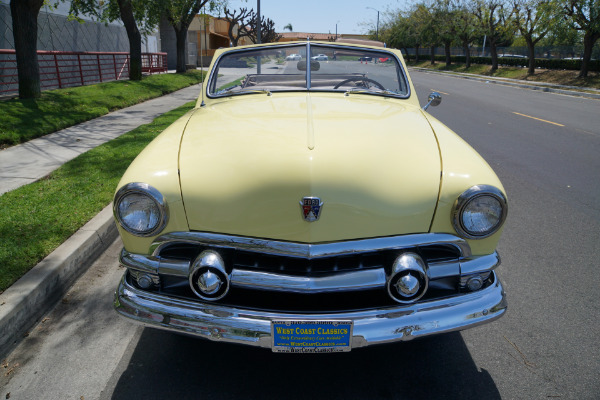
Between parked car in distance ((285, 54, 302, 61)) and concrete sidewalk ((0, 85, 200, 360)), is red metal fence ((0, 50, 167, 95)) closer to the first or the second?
concrete sidewalk ((0, 85, 200, 360))

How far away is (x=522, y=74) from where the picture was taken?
106 feet

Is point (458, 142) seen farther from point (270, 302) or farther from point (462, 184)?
point (270, 302)

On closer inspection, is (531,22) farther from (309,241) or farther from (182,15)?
(309,241)

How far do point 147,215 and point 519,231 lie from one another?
11.5ft

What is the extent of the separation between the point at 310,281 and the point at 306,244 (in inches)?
6.2

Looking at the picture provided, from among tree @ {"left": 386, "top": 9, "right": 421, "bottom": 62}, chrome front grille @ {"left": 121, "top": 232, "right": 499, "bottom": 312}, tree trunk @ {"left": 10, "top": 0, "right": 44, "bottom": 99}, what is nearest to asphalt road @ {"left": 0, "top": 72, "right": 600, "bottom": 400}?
chrome front grille @ {"left": 121, "top": 232, "right": 499, "bottom": 312}

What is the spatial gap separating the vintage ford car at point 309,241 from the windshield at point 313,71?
1.44 m

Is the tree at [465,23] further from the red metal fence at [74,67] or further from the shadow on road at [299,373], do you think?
the shadow on road at [299,373]

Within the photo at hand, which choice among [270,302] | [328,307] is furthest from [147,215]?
[328,307]

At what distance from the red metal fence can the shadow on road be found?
12.1 metres

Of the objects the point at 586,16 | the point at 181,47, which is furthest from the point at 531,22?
the point at 181,47

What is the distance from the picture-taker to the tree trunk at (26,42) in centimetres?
1085

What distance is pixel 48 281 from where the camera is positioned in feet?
10.5

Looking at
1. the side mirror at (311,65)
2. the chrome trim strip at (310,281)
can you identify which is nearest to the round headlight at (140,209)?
the chrome trim strip at (310,281)
